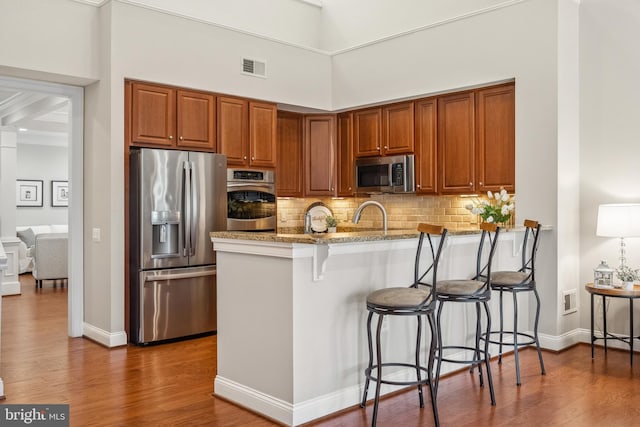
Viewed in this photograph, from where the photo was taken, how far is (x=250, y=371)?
347 centimetres

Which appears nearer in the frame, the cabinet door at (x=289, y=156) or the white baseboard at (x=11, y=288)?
the cabinet door at (x=289, y=156)

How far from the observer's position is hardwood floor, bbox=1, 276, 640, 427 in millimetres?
3293

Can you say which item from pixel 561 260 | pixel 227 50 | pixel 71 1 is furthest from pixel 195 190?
pixel 561 260

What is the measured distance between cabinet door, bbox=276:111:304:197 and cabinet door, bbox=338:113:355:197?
486 mm

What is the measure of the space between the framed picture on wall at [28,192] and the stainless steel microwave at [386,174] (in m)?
8.61

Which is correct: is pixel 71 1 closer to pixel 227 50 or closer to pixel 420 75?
pixel 227 50

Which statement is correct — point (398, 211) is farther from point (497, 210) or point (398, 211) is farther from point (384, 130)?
point (497, 210)

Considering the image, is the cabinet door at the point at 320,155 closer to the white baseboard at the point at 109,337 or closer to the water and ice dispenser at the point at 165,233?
the water and ice dispenser at the point at 165,233

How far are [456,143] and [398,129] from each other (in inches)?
31.2

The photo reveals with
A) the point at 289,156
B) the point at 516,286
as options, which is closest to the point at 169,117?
the point at 289,156

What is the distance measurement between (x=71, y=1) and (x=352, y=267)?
140 inches

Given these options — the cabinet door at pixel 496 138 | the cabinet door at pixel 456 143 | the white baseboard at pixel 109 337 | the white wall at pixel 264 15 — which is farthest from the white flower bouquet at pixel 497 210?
the white baseboard at pixel 109 337

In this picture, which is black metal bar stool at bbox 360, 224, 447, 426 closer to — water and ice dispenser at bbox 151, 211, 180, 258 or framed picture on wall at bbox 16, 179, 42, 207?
water and ice dispenser at bbox 151, 211, 180, 258

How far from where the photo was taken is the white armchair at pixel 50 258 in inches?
344
